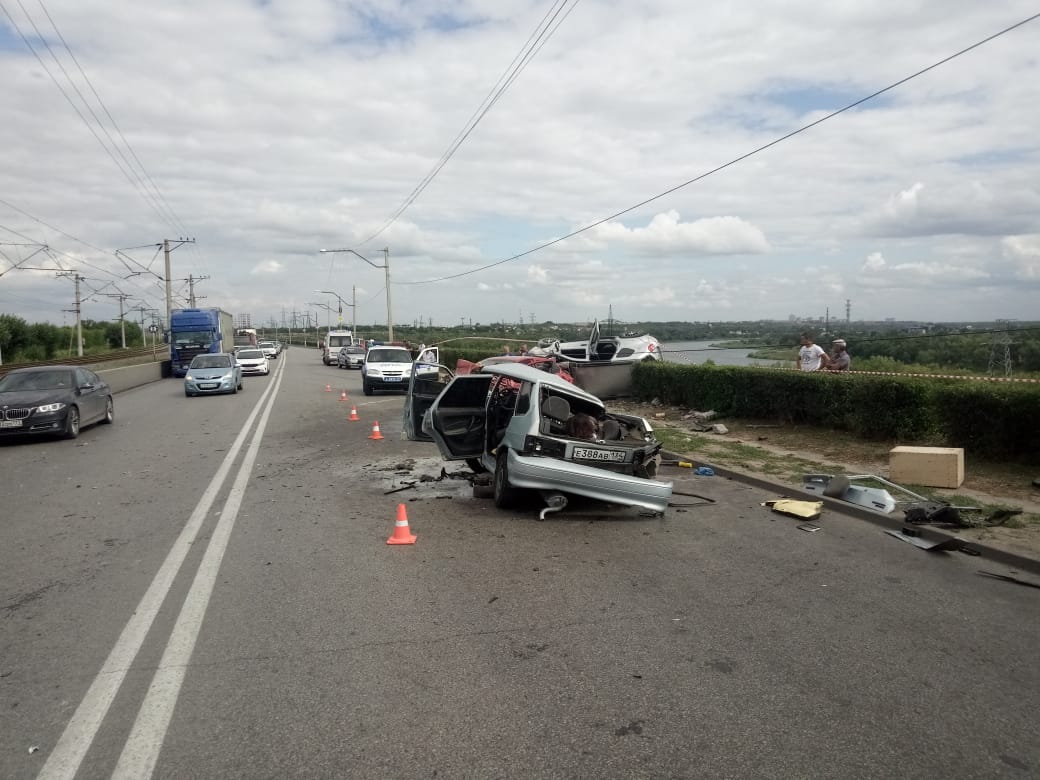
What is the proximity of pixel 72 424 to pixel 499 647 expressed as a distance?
13391 mm

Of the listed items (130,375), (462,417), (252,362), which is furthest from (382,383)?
(252,362)

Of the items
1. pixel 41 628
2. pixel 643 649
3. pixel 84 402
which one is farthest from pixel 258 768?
pixel 84 402

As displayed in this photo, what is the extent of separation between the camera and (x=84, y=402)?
622 inches

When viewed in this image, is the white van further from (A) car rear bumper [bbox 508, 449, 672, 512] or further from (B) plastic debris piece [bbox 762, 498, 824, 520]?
(B) plastic debris piece [bbox 762, 498, 824, 520]

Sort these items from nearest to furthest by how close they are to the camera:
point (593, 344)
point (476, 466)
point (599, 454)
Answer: point (599, 454), point (476, 466), point (593, 344)

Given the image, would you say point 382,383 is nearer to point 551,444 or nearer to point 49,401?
point 49,401

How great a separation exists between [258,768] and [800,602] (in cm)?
377

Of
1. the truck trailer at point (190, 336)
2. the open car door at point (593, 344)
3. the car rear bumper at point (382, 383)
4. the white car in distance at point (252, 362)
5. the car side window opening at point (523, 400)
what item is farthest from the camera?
the truck trailer at point (190, 336)

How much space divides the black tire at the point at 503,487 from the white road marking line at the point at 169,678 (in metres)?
2.78

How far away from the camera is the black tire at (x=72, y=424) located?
48.9 feet

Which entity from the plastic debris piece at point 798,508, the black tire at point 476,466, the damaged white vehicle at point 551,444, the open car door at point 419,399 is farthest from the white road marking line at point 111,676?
the plastic debris piece at point 798,508

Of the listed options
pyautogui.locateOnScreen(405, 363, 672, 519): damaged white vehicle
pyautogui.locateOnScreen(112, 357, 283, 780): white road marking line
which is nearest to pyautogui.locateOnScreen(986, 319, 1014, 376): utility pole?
pyautogui.locateOnScreen(405, 363, 672, 519): damaged white vehicle

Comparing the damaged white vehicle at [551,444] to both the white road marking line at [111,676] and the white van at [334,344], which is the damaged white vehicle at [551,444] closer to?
the white road marking line at [111,676]

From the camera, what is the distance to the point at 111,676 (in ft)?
14.0
